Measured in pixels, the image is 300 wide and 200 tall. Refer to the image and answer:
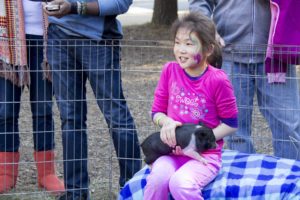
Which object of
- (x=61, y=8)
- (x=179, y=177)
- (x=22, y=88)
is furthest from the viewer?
(x=22, y=88)

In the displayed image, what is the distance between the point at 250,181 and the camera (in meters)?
4.62

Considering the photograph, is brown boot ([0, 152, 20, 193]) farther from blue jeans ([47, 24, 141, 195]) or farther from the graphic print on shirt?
the graphic print on shirt

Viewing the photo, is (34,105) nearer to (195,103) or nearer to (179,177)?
(195,103)

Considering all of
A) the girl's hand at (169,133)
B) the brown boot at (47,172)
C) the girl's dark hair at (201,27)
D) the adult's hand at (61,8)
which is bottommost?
the brown boot at (47,172)

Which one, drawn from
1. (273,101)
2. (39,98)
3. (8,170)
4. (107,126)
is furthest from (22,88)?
(273,101)

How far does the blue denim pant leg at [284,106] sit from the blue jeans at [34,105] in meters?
1.59

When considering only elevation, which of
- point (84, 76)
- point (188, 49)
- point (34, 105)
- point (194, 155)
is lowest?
point (194, 155)

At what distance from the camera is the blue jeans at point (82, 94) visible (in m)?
5.20

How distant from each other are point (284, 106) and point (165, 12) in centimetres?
1017

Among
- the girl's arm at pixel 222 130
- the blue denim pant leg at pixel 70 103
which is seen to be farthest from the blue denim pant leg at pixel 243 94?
the blue denim pant leg at pixel 70 103

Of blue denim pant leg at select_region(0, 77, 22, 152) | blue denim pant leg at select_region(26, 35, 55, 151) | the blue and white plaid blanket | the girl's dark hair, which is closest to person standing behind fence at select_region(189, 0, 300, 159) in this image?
the blue and white plaid blanket

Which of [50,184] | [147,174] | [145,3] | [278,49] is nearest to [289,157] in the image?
[278,49]

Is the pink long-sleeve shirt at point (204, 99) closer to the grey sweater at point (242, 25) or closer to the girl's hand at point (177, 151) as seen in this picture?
the girl's hand at point (177, 151)

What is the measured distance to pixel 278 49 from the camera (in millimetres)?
5055
